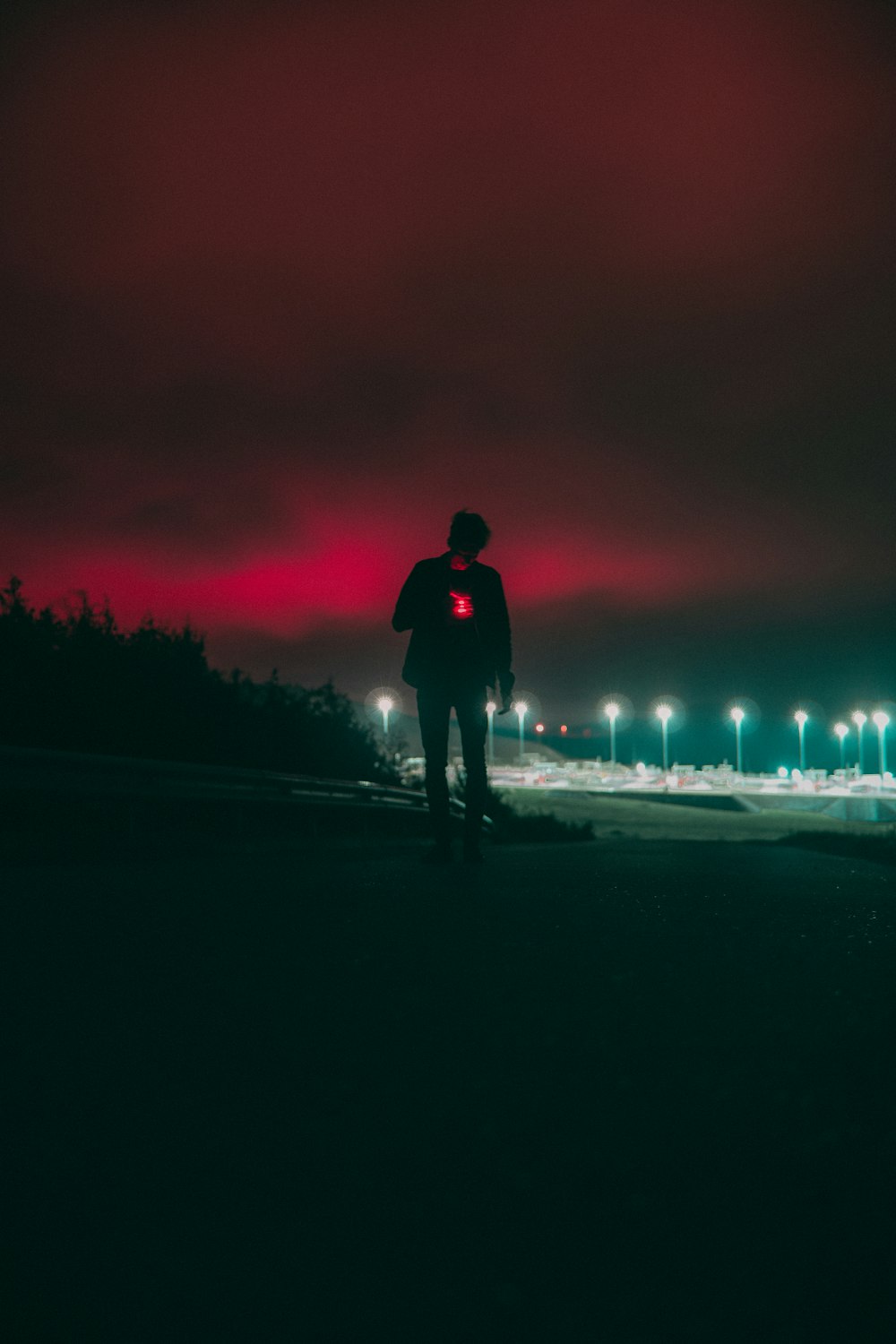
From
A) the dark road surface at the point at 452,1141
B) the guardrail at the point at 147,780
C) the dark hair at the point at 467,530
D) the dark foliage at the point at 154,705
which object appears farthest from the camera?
the dark foliage at the point at 154,705

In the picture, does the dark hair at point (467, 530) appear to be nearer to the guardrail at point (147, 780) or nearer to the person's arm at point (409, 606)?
the person's arm at point (409, 606)

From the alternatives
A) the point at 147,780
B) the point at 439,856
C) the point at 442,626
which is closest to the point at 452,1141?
the point at 442,626

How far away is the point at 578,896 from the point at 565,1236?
4495mm

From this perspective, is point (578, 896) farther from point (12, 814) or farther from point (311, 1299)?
point (12, 814)

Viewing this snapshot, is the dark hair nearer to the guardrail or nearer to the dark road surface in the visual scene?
the guardrail

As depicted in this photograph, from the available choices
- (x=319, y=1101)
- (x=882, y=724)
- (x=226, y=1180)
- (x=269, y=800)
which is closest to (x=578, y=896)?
(x=319, y=1101)

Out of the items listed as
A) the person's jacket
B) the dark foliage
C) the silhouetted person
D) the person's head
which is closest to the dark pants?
the silhouetted person

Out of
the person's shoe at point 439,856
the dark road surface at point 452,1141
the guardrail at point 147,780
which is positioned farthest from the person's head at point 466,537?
the dark road surface at point 452,1141

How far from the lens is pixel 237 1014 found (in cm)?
296

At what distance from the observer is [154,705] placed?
12.6 m

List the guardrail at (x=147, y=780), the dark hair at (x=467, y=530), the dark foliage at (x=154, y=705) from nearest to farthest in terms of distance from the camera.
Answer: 1. the guardrail at (x=147, y=780)
2. the dark hair at (x=467, y=530)
3. the dark foliage at (x=154, y=705)

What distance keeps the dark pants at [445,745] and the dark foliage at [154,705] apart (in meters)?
3.87

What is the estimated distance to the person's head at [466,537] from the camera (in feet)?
Result: 26.8

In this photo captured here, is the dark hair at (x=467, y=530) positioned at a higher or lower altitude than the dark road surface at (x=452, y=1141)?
higher
